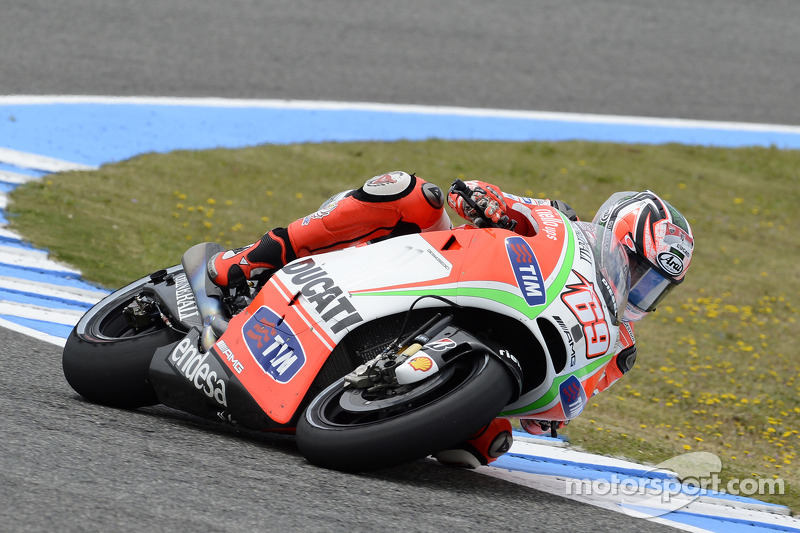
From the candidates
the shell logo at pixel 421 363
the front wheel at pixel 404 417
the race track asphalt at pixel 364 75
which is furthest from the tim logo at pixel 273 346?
the shell logo at pixel 421 363

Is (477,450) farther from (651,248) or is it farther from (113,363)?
(113,363)

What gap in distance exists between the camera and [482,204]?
4.21 metres

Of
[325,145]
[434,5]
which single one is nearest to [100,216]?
[325,145]

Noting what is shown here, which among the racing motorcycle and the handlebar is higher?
the handlebar

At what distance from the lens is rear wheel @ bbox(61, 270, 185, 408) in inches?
171

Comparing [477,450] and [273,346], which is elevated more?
[273,346]

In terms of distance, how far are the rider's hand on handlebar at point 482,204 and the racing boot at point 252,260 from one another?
2.51ft

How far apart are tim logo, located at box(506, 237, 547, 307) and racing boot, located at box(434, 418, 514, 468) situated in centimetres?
63

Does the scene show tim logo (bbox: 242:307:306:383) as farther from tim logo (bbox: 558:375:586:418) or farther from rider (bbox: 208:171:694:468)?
tim logo (bbox: 558:375:586:418)

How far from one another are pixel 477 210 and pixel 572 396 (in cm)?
89

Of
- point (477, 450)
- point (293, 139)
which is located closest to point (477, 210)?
point (477, 450)

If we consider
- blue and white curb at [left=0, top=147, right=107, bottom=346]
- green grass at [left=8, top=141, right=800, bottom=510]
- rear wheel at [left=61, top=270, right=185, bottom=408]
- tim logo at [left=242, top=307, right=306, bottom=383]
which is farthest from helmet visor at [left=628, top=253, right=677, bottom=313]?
blue and white curb at [left=0, top=147, right=107, bottom=346]

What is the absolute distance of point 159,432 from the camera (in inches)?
155
